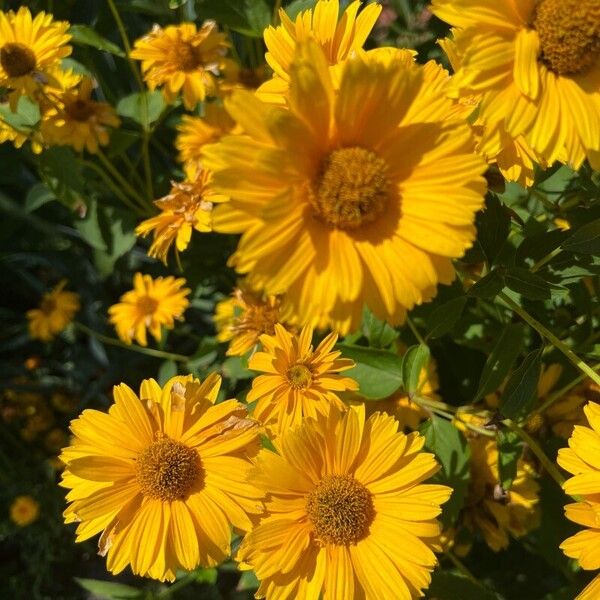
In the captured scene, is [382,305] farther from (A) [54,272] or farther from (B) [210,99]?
(A) [54,272]

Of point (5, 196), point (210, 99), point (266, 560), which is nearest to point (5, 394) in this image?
point (5, 196)

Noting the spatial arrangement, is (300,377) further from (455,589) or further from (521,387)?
(455,589)

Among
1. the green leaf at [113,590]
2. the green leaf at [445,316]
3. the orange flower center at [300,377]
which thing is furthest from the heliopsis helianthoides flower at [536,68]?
the green leaf at [113,590]

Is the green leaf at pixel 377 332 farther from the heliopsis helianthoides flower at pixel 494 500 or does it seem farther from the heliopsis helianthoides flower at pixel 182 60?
the heliopsis helianthoides flower at pixel 182 60

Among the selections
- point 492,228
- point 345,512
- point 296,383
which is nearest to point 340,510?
point 345,512

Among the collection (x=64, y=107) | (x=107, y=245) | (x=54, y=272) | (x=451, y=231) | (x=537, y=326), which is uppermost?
(x=451, y=231)

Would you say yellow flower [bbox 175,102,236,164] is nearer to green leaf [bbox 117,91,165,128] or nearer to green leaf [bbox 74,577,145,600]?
green leaf [bbox 117,91,165,128]

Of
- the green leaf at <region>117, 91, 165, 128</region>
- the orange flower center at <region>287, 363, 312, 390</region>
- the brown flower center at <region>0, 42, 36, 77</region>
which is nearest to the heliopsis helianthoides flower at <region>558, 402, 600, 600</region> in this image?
the orange flower center at <region>287, 363, 312, 390</region>
